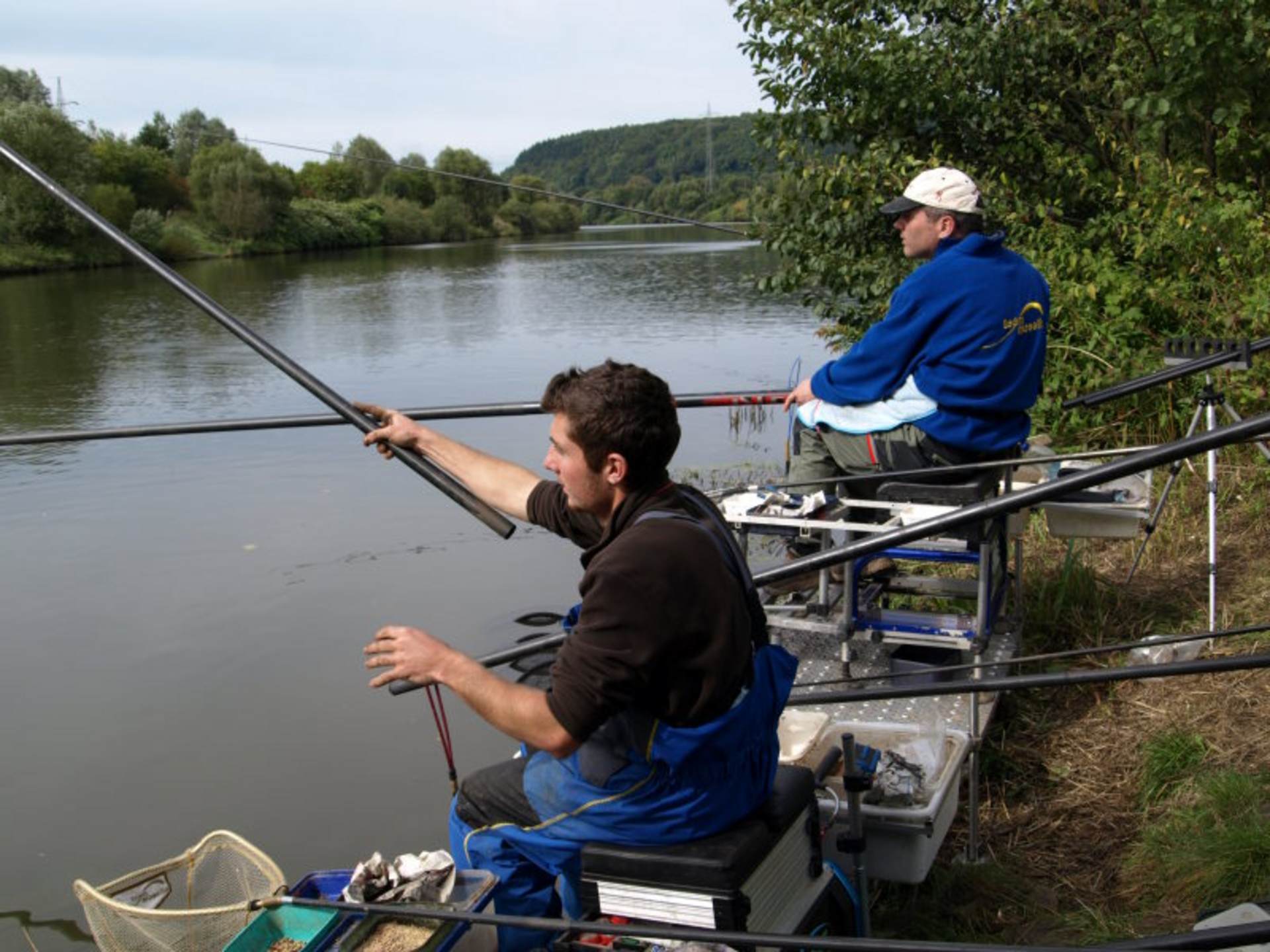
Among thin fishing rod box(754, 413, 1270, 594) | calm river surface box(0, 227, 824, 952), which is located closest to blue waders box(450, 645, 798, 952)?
thin fishing rod box(754, 413, 1270, 594)

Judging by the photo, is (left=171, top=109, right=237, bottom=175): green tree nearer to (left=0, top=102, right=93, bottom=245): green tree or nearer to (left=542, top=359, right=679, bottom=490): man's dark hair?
(left=0, top=102, right=93, bottom=245): green tree

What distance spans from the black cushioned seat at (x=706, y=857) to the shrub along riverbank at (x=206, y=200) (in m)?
23.3

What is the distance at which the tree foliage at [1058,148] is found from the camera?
22.7 feet

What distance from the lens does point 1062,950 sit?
1627 mm

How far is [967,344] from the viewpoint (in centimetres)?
423

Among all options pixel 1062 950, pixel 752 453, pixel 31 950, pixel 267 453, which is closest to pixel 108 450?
pixel 267 453

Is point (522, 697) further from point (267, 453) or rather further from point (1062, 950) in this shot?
point (267, 453)

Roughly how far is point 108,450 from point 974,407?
8.80m

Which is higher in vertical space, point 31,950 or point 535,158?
point 535,158

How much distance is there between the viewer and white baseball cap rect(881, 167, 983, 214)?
4.36 meters

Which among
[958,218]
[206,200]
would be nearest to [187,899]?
[958,218]

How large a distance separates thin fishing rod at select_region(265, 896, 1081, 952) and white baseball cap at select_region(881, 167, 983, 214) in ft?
9.00

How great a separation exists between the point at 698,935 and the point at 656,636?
0.56 metres

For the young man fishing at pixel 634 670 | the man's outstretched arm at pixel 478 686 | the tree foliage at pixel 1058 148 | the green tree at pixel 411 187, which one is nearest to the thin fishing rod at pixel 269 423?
the young man fishing at pixel 634 670
